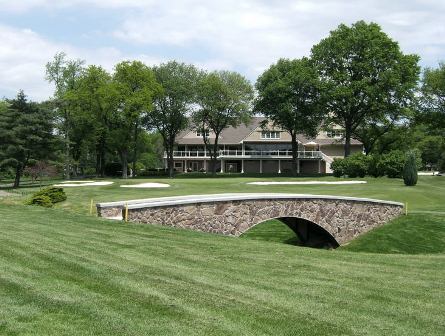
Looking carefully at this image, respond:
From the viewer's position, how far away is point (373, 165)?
5000cm

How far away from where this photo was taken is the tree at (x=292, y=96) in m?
63.9

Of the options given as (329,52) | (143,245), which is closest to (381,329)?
(143,245)

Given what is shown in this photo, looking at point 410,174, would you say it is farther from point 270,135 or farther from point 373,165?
point 270,135

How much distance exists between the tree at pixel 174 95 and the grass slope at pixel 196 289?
59217 millimetres

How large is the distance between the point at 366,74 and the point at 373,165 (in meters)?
14.9

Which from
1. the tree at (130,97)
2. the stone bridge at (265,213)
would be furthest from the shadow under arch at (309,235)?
the tree at (130,97)

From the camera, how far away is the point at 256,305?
7.38 meters

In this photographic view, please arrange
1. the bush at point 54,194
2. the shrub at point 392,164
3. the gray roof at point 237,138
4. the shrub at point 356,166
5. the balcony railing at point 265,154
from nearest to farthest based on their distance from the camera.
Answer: the bush at point 54,194, the shrub at point 392,164, the shrub at point 356,166, the balcony railing at point 265,154, the gray roof at point 237,138

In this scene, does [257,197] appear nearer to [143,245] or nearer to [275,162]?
[143,245]

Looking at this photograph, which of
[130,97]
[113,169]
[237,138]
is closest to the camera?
[130,97]

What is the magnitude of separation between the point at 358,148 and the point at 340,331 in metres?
81.2

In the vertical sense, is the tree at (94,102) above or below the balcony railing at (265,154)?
above

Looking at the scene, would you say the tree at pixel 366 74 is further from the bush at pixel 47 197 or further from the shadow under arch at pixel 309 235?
the bush at pixel 47 197

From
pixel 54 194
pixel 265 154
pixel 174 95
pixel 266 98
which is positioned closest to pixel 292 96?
pixel 266 98
